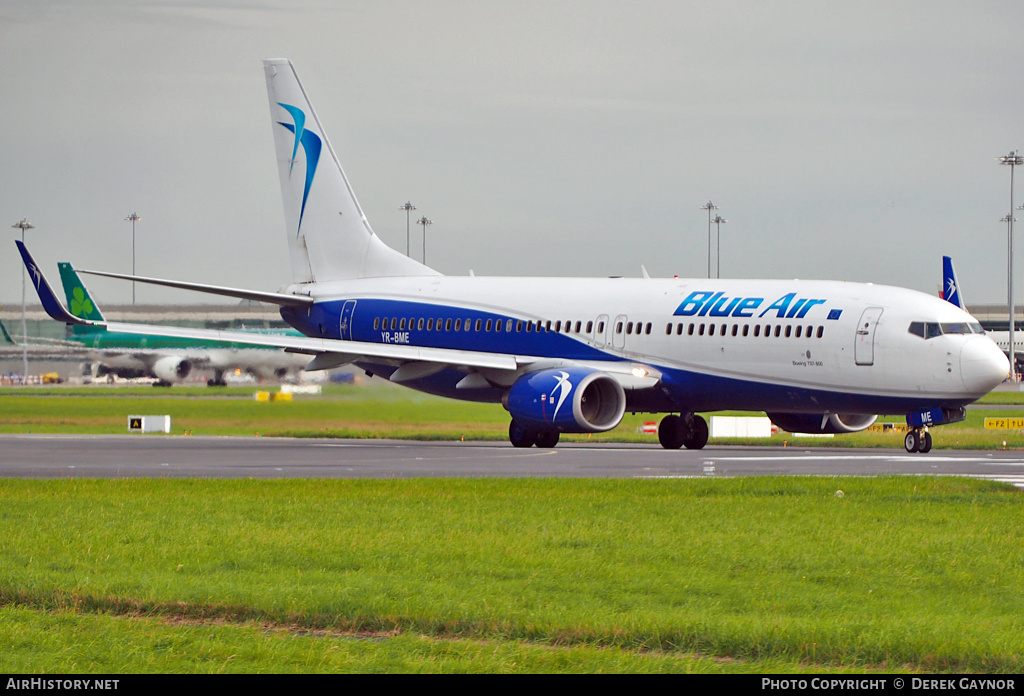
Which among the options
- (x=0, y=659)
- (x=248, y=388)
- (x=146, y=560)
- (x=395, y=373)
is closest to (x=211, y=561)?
(x=146, y=560)

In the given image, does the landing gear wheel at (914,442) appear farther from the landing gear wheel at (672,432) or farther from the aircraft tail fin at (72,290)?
the aircraft tail fin at (72,290)

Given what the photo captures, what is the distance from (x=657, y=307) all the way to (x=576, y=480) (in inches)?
499

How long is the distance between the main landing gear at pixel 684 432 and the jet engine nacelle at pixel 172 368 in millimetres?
30266

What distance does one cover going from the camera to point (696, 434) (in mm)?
36844

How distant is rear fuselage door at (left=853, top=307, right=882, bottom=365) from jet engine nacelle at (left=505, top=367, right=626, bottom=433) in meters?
5.48

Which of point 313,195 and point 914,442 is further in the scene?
point 313,195

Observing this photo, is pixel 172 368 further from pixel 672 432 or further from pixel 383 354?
pixel 672 432

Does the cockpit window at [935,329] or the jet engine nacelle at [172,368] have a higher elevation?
the cockpit window at [935,329]

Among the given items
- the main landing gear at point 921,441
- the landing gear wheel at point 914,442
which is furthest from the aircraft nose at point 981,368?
the landing gear wheel at point 914,442

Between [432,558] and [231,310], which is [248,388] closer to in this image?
[432,558]

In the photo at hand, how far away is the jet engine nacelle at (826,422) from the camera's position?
119ft

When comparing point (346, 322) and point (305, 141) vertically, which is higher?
point (305, 141)

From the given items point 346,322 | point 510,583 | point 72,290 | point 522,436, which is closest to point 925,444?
point 522,436

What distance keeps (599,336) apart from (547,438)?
2835mm
